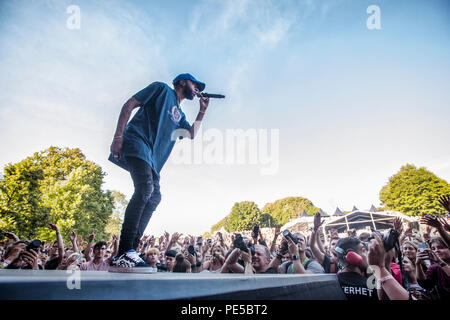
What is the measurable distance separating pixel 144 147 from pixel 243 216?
40.0 m

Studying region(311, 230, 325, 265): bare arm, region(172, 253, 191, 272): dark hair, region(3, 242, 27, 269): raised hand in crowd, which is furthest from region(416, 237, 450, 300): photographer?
region(3, 242, 27, 269): raised hand in crowd

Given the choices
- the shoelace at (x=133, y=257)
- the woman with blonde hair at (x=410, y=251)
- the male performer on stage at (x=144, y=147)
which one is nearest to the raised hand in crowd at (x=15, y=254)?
the male performer on stage at (x=144, y=147)

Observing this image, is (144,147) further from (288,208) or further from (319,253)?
(288,208)

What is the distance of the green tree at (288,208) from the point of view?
52234 millimetres

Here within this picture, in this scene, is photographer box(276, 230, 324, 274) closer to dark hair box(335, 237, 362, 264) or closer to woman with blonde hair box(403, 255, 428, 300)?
dark hair box(335, 237, 362, 264)

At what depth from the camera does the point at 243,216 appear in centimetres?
4012

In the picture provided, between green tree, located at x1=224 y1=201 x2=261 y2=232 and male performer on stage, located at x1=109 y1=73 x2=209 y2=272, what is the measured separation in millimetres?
38842

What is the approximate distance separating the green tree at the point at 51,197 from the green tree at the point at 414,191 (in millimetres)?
37910

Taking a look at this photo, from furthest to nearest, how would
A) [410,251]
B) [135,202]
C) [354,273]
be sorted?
[410,251] < [354,273] < [135,202]

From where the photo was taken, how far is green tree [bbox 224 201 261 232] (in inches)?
1540

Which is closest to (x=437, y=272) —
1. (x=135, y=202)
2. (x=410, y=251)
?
(x=410, y=251)
